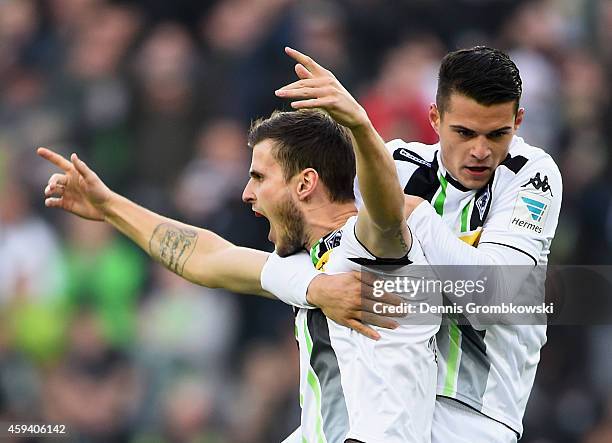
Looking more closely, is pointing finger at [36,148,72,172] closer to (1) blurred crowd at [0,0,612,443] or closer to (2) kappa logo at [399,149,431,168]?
(2) kappa logo at [399,149,431,168]

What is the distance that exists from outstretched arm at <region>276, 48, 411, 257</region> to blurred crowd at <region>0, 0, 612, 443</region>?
4.01 m

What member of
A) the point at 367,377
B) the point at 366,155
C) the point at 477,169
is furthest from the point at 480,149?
the point at 367,377

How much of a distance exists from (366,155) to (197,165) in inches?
196

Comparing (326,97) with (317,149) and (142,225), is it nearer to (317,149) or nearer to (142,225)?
(317,149)

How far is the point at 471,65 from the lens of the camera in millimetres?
4195

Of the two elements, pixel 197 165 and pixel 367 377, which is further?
pixel 197 165

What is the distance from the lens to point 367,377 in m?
3.75

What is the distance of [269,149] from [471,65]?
761 millimetres

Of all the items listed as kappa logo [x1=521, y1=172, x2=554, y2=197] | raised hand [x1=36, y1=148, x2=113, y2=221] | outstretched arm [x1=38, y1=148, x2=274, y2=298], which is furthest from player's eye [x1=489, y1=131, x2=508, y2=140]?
raised hand [x1=36, y1=148, x2=113, y2=221]

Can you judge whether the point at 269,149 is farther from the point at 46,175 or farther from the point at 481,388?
the point at 46,175

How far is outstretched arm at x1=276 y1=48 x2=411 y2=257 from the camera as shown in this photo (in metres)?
3.35

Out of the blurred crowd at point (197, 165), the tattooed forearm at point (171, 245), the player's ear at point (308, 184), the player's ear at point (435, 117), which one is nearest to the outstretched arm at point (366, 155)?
the player's ear at point (308, 184)

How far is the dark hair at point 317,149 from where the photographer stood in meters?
4.14

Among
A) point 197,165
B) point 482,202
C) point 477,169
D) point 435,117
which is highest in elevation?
point 197,165
